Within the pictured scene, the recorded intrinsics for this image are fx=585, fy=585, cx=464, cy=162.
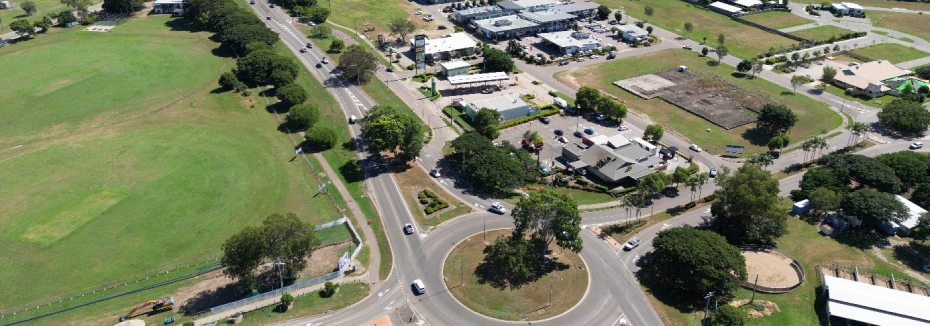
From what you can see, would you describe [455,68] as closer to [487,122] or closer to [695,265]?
[487,122]

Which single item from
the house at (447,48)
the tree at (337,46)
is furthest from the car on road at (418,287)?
the tree at (337,46)

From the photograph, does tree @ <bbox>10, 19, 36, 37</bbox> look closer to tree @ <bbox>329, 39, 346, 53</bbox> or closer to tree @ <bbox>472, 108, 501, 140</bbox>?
tree @ <bbox>329, 39, 346, 53</bbox>

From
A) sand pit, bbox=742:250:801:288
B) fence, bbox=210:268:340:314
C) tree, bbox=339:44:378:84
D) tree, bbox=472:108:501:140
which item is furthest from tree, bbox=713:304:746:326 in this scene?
tree, bbox=339:44:378:84

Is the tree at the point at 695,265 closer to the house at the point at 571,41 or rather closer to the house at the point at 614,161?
the house at the point at 614,161

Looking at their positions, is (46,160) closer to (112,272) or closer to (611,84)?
(112,272)

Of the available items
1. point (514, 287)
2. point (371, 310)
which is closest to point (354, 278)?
point (371, 310)
